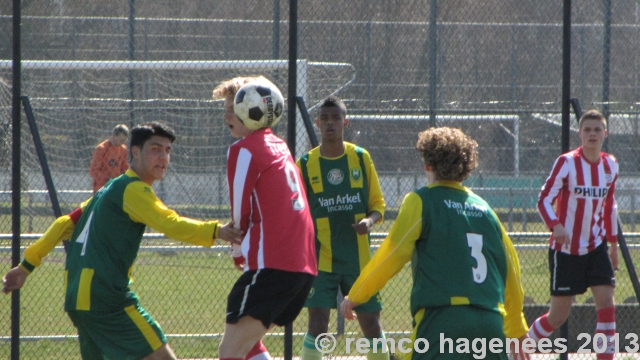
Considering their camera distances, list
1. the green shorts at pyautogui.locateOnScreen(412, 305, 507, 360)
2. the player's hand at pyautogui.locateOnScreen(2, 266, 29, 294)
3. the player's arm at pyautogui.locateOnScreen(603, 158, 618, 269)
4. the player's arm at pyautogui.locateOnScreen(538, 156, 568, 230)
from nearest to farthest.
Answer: the green shorts at pyautogui.locateOnScreen(412, 305, 507, 360)
the player's hand at pyautogui.locateOnScreen(2, 266, 29, 294)
the player's arm at pyautogui.locateOnScreen(538, 156, 568, 230)
the player's arm at pyautogui.locateOnScreen(603, 158, 618, 269)

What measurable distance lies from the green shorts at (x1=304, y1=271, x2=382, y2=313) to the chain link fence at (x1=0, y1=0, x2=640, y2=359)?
1432 millimetres

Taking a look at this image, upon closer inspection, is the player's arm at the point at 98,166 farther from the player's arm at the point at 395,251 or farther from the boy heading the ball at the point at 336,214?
the player's arm at the point at 395,251

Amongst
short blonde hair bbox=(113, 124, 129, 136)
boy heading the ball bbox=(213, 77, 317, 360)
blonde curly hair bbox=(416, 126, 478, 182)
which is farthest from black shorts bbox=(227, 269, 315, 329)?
short blonde hair bbox=(113, 124, 129, 136)

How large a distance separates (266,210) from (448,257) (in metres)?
0.94

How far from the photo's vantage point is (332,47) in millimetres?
7258

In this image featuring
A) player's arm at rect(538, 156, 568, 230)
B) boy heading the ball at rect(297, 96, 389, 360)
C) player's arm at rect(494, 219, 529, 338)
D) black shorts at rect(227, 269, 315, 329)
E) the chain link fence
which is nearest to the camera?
player's arm at rect(494, 219, 529, 338)

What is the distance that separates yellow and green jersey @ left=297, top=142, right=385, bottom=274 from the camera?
5320mm

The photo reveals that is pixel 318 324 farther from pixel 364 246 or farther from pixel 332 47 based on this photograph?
pixel 332 47

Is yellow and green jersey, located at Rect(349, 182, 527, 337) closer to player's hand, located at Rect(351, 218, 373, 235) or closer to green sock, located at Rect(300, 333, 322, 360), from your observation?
player's hand, located at Rect(351, 218, 373, 235)

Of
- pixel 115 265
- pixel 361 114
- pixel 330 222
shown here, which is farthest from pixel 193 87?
pixel 115 265

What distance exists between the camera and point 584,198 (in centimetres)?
585

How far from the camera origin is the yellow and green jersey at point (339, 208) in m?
5.32

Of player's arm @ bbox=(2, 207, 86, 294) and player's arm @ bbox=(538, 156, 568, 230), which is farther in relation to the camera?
player's arm @ bbox=(538, 156, 568, 230)

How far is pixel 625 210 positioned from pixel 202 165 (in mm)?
6953
